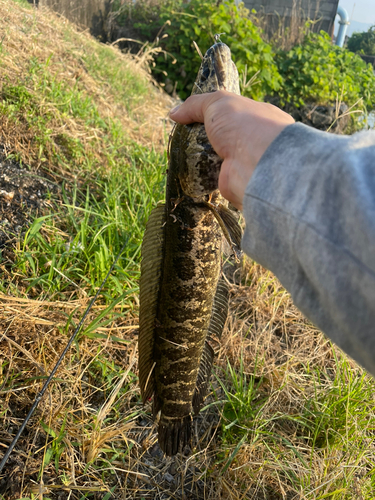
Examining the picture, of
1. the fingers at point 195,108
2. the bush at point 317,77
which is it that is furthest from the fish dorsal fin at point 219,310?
the bush at point 317,77

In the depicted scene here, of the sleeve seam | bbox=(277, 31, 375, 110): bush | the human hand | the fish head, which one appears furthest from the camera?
bbox=(277, 31, 375, 110): bush

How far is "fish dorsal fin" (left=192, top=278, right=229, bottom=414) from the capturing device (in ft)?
5.84

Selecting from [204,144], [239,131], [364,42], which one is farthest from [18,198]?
[364,42]

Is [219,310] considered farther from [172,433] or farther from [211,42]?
[211,42]

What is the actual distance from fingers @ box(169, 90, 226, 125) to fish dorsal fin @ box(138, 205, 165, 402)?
1.08ft

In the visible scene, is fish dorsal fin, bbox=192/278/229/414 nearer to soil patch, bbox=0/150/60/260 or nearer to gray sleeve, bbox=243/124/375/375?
gray sleeve, bbox=243/124/375/375

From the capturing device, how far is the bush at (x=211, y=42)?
21.5 ft

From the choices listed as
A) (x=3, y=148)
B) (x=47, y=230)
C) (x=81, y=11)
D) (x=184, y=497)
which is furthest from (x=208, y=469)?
(x=81, y=11)

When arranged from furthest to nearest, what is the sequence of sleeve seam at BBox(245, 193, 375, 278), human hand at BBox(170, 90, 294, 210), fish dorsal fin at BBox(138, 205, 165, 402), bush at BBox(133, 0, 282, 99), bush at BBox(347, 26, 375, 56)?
1. bush at BBox(347, 26, 375, 56)
2. bush at BBox(133, 0, 282, 99)
3. fish dorsal fin at BBox(138, 205, 165, 402)
4. human hand at BBox(170, 90, 294, 210)
5. sleeve seam at BBox(245, 193, 375, 278)

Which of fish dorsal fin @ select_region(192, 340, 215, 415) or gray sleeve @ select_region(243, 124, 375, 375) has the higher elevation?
gray sleeve @ select_region(243, 124, 375, 375)

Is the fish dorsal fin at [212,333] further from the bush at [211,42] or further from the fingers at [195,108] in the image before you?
the bush at [211,42]

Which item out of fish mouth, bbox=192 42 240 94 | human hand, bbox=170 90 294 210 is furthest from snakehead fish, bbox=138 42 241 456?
human hand, bbox=170 90 294 210

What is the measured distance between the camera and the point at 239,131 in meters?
0.99

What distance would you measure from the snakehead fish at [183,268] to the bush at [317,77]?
6.83 m
